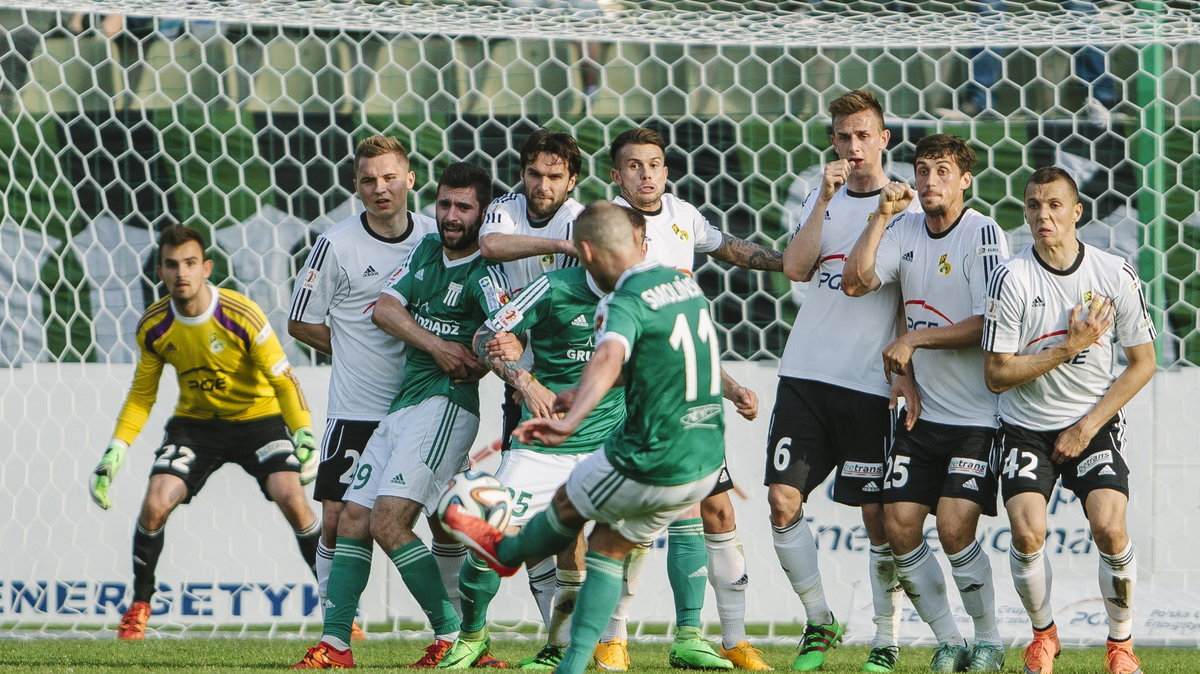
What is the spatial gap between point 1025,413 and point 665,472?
197 cm

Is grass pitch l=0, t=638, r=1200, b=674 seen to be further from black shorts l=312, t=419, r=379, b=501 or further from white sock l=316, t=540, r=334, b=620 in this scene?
black shorts l=312, t=419, r=379, b=501

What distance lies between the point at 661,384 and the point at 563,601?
5.44 ft

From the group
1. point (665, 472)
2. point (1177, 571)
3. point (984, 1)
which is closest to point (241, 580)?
point (665, 472)

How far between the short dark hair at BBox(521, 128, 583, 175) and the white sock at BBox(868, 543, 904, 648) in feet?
6.99

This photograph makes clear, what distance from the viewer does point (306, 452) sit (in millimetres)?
7320

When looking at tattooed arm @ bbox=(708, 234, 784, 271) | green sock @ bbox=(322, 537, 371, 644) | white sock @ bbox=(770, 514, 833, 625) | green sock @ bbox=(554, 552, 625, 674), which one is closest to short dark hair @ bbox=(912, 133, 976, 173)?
tattooed arm @ bbox=(708, 234, 784, 271)

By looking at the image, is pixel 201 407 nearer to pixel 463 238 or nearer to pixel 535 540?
pixel 463 238

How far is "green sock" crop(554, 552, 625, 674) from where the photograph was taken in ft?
15.4

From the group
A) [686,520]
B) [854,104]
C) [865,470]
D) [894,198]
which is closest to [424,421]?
[686,520]

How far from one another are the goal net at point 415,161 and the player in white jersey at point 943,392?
1.68m

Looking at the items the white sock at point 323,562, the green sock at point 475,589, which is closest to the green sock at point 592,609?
the green sock at point 475,589

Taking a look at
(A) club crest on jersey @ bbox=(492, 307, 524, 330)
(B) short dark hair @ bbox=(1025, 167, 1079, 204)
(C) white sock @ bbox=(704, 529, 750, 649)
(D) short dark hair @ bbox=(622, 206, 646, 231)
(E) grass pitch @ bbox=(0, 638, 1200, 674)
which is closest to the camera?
(D) short dark hair @ bbox=(622, 206, 646, 231)

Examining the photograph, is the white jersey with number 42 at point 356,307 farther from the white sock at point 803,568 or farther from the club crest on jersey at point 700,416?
the club crest on jersey at point 700,416

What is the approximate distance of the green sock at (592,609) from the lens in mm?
4699
